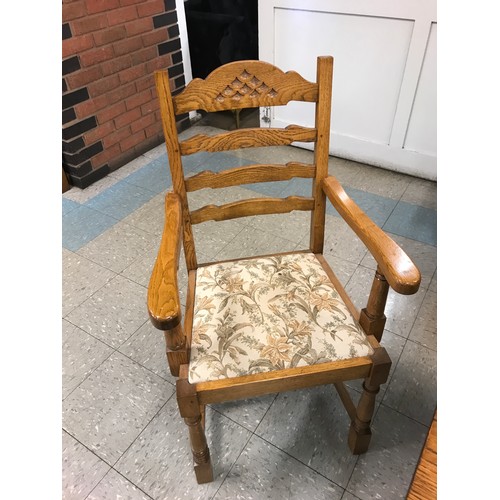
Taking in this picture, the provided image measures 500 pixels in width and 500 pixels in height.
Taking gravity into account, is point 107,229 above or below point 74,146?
below

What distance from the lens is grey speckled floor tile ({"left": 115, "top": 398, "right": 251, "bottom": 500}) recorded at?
108 centimetres

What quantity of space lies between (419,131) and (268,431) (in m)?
1.94

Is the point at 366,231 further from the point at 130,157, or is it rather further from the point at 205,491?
the point at 130,157

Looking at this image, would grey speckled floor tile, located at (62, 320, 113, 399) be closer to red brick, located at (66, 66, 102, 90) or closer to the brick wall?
the brick wall

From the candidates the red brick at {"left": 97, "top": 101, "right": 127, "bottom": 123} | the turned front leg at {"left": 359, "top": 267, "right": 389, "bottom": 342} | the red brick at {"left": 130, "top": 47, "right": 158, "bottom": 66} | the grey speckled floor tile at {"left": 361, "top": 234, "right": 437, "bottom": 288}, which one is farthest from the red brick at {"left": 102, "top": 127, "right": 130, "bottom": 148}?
the turned front leg at {"left": 359, "top": 267, "right": 389, "bottom": 342}

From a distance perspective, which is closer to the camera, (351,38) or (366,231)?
(366,231)

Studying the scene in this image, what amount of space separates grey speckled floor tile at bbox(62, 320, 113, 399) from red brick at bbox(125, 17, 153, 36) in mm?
1916

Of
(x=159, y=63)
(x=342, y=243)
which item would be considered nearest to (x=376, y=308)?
(x=342, y=243)

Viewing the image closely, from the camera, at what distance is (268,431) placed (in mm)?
1189

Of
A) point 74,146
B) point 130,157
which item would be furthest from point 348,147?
point 74,146

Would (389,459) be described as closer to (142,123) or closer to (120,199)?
(120,199)

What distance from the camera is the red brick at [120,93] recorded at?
240 centimetres

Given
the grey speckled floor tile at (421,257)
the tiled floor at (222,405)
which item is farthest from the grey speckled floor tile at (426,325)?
the grey speckled floor tile at (421,257)

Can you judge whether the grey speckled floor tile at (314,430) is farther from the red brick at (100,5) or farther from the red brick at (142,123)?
the red brick at (100,5)
